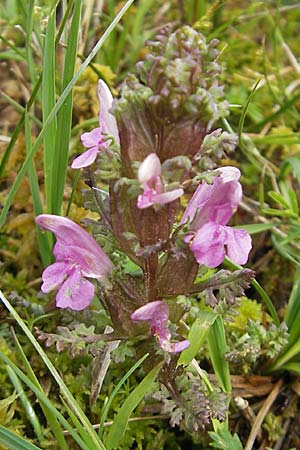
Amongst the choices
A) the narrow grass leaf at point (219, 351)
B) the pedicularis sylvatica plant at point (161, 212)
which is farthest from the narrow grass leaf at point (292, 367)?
the pedicularis sylvatica plant at point (161, 212)

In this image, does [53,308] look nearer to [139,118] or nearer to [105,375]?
[105,375]

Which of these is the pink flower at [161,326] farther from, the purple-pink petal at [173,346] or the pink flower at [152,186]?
the pink flower at [152,186]

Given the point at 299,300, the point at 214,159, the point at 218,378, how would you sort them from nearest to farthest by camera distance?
the point at 214,159 → the point at 218,378 → the point at 299,300

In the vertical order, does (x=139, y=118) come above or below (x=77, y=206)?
above

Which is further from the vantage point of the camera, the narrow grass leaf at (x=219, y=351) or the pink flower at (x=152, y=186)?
the narrow grass leaf at (x=219, y=351)

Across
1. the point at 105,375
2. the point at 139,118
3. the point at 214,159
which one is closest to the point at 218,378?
the point at 105,375

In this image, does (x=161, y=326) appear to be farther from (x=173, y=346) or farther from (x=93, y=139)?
(x=93, y=139)
